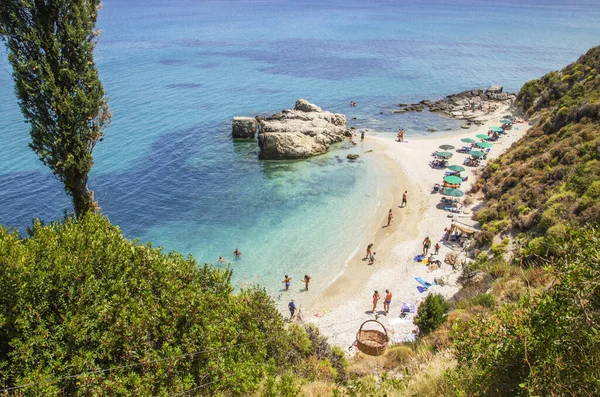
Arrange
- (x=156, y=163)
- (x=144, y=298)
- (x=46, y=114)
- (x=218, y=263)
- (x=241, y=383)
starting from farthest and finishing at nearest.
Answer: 1. (x=156, y=163)
2. (x=218, y=263)
3. (x=46, y=114)
4. (x=144, y=298)
5. (x=241, y=383)

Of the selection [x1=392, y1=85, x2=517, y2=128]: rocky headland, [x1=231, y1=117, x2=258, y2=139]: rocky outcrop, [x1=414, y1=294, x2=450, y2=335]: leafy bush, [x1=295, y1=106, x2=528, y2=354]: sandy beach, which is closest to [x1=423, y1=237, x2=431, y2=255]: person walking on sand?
[x1=295, y1=106, x2=528, y2=354]: sandy beach

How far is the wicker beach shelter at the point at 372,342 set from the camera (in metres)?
17.9

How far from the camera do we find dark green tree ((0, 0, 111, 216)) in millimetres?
15352

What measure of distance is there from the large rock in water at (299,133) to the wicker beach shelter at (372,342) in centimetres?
3025

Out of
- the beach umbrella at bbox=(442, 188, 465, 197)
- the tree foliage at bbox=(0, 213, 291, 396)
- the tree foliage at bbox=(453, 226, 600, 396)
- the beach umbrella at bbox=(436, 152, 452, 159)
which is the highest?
the tree foliage at bbox=(453, 226, 600, 396)

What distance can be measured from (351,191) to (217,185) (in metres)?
14.5

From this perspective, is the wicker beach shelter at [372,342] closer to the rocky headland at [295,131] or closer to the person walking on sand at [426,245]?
the person walking on sand at [426,245]

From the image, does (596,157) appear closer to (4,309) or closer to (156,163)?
(4,309)

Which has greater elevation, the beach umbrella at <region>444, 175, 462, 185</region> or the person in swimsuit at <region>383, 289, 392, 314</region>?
the beach umbrella at <region>444, 175, 462, 185</region>

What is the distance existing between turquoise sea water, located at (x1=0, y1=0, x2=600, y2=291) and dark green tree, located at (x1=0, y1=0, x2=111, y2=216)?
15.2 metres

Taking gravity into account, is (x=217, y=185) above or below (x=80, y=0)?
below

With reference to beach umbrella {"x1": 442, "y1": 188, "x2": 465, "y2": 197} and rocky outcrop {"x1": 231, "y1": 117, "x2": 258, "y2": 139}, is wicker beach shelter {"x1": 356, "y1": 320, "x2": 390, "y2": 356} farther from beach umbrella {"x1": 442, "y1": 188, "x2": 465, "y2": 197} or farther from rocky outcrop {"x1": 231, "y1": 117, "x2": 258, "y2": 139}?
rocky outcrop {"x1": 231, "y1": 117, "x2": 258, "y2": 139}

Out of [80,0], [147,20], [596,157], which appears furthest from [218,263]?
[147,20]

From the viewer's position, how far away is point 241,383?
10.4 metres
